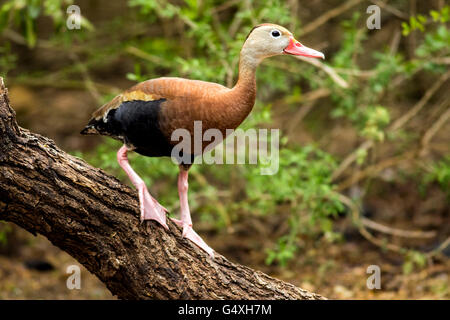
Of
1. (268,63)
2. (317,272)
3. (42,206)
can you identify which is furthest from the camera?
(317,272)

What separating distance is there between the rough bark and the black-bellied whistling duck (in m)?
0.11

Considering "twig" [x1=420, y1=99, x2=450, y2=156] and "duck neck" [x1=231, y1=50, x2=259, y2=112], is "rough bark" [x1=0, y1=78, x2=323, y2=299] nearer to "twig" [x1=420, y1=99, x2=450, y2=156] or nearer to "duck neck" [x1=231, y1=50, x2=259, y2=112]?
"duck neck" [x1=231, y1=50, x2=259, y2=112]

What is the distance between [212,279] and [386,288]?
2.90m

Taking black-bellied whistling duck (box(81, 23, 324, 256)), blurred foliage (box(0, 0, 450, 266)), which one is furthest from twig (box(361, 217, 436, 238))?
black-bellied whistling duck (box(81, 23, 324, 256))

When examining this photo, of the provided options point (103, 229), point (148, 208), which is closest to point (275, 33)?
point (148, 208)

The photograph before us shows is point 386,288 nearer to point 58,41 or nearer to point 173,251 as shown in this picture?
point 173,251

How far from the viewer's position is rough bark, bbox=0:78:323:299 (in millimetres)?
2793

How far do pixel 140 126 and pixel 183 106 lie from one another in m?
0.29

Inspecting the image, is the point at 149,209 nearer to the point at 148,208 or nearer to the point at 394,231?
the point at 148,208

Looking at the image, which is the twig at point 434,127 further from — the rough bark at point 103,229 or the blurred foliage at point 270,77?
the rough bark at point 103,229

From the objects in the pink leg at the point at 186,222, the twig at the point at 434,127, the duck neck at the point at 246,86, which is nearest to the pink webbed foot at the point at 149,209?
the pink leg at the point at 186,222

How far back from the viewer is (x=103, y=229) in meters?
2.99

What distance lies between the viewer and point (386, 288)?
5.52 m
